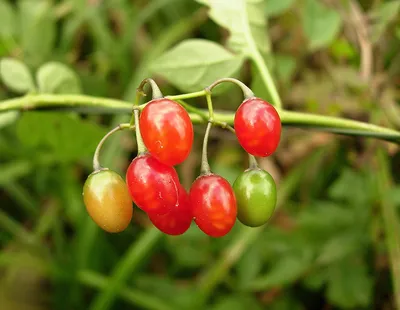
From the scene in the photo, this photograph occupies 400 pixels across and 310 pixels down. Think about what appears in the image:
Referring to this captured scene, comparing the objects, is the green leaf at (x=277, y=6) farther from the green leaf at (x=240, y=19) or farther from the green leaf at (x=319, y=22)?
the green leaf at (x=240, y=19)

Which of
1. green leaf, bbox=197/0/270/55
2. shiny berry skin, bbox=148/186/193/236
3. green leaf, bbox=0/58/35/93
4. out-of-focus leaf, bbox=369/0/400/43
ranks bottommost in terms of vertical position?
shiny berry skin, bbox=148/186/193/236

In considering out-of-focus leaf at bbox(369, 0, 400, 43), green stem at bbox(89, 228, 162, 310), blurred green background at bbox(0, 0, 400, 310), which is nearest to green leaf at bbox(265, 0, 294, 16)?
blurred green background at bbox(0, 0, 400, 310)

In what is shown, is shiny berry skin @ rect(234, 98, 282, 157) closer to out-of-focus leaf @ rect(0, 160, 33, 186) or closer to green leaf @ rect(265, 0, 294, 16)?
green leaf @ rect(265, 0, 294, 16)

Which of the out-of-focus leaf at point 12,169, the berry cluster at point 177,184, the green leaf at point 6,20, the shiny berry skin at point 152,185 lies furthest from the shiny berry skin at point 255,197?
the green leaf at point 6,20

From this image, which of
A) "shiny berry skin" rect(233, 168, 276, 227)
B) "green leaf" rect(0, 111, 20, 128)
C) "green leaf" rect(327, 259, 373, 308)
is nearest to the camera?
"shiny berry skin" rect(233, 168, 276, 227)

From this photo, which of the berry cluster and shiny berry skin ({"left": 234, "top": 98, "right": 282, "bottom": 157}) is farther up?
shiny berry skin ({"left": 234, "top": 98, "right": 282, "bottom": 157})

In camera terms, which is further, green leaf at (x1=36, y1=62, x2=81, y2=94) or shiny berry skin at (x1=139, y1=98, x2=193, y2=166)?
green leaf at (x1=36, y1=62, x2=81, y2=94)

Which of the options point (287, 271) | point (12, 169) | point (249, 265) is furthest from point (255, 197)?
point (12, 169)
